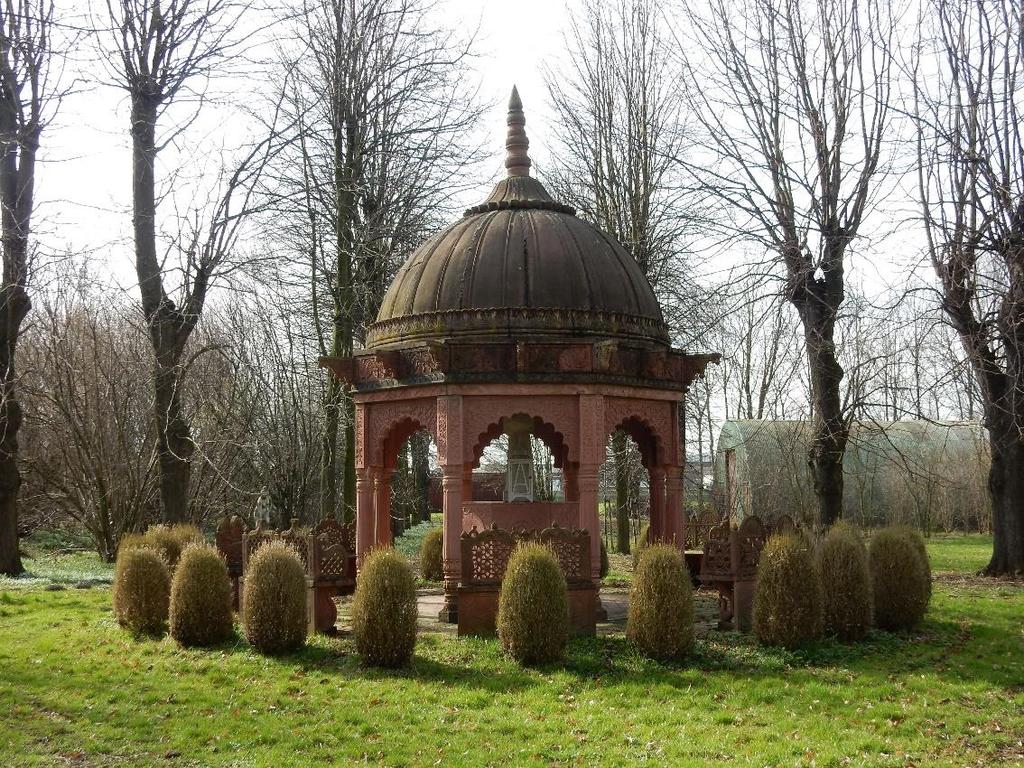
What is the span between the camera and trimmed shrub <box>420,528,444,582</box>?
1848 centimetres

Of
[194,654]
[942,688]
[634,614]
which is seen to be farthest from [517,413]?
[942,688]

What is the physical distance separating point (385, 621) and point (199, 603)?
2402 millimetres

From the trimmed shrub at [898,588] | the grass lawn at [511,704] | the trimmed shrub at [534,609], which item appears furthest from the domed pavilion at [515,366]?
the trimmed shrub at [898,588]

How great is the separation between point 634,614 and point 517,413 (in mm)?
3318

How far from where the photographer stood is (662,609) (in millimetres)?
10344

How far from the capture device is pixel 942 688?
9281 mm

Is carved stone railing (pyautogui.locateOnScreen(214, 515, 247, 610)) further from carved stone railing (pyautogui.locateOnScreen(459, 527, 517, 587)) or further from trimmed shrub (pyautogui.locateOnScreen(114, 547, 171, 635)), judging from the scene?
carved stone railing (pyautogui.locateOnScreen(459, 527, 517, 587))

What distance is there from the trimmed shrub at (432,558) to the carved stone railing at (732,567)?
22.7ft

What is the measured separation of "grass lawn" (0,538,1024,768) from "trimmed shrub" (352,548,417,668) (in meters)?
0.22

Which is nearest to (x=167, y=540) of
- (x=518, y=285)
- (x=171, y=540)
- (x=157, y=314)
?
(x=171, y=540)

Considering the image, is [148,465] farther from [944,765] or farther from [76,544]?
[944,765]

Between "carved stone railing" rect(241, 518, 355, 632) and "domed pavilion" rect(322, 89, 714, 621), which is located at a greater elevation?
"domed pavilion" rect(322, 89, 714, 621)

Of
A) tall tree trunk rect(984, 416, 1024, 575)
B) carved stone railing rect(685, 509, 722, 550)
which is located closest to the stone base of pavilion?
carved stone railing rect(685, 509, 722, 550)

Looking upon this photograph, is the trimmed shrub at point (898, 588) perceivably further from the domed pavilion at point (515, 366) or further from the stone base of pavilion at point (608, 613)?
the domed pavilion at point (515, 366)
